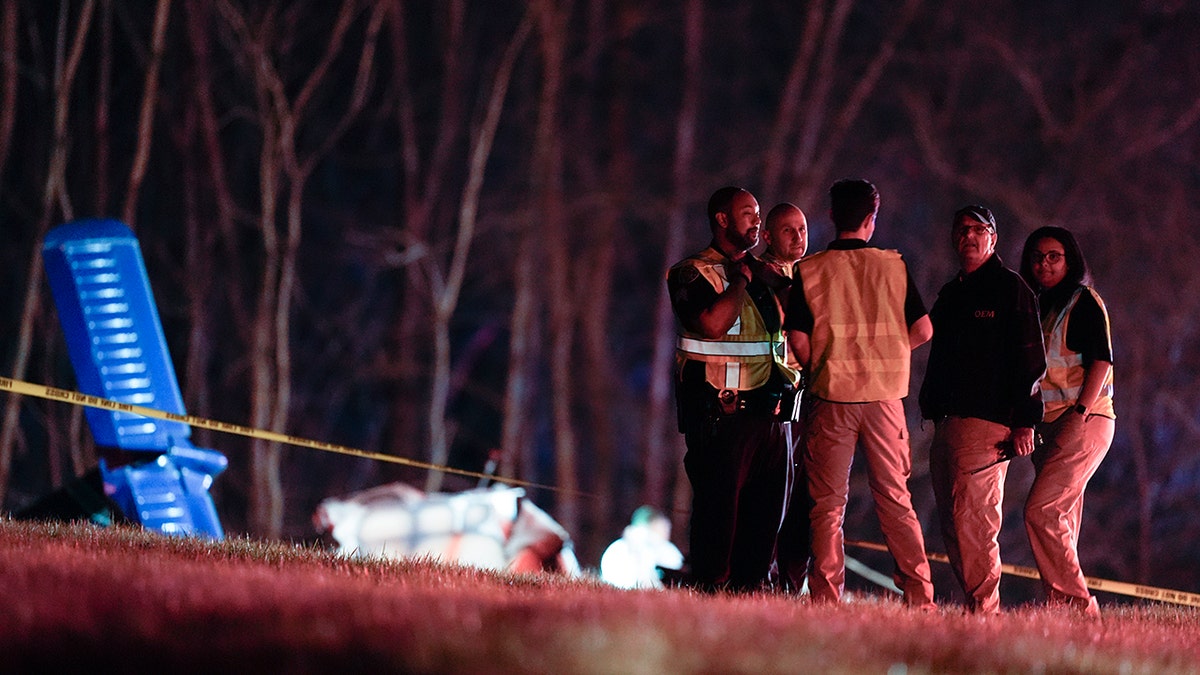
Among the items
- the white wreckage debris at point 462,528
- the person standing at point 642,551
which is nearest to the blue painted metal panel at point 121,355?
the white wreckage debris at point 462,528

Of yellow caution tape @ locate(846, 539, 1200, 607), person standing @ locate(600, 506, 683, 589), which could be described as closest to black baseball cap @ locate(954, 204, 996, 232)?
yellow caution tape @ locate(846, 539, 1200, 607)

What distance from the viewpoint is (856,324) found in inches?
243

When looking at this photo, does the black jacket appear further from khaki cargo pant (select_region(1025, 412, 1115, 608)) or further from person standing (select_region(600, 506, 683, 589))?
person standing (select_region(600, 506, 683, 589))

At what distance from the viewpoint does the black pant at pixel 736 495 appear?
241 inches

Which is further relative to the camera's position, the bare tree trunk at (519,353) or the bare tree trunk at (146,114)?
the bare tree trunk at (519,353)

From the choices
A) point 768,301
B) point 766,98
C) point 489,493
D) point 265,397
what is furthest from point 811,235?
point 768,301

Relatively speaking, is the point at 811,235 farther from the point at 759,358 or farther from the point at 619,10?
the point at 759,358

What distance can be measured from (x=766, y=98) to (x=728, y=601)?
19393 millimetres

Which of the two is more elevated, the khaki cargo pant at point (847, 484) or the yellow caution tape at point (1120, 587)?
the khaki cargo pant at point (847, 484)

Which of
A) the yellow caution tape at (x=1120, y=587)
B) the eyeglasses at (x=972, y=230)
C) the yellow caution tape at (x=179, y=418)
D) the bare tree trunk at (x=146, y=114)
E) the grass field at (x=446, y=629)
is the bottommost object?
the yellow caution tape at (x=1120, y=587)

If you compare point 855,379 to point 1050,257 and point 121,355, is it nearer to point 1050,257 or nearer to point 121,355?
point 1050,257

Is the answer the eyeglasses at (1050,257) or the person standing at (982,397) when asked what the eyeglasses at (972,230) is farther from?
the eyeglasses at (1050,257)

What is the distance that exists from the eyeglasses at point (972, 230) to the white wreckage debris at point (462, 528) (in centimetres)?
552

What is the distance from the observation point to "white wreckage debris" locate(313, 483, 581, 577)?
37.2 feet
